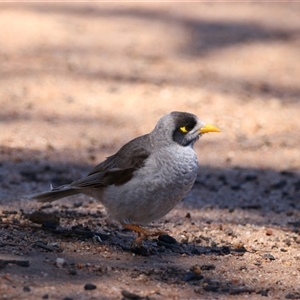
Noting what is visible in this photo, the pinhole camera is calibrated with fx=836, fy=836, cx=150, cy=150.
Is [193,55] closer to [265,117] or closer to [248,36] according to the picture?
[248,36]

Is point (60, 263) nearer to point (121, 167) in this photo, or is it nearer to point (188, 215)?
point (121, 167)

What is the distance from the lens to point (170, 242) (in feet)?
22.6

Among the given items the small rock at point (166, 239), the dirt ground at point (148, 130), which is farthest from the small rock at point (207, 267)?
the small rock at point (166, 239)

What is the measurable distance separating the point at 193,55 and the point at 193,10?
6.52ft

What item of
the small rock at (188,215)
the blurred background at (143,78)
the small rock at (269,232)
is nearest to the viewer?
the small rock at (269,232)

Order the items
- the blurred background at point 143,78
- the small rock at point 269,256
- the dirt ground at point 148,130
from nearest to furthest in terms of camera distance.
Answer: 1. the dirt ground at point 148,130
2. the small rock at point 269,256
3. the blurred background at point 143,78

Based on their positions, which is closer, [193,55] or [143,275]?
[143,275]

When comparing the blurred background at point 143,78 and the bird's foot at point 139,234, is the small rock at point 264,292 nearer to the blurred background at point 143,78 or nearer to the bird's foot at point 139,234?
the bird's foot at point 139,234

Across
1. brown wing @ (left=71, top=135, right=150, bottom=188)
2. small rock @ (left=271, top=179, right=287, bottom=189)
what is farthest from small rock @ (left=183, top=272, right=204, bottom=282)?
small rock @ (left=271, top=179, right=287, bottom=189)

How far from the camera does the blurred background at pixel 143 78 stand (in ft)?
35.6

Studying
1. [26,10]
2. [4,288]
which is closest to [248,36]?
[26,10]

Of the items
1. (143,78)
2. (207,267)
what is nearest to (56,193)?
(207,267)

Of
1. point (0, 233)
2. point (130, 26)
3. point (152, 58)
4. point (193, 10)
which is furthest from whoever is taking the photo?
point (193, 10)

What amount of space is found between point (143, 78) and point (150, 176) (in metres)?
6.72
